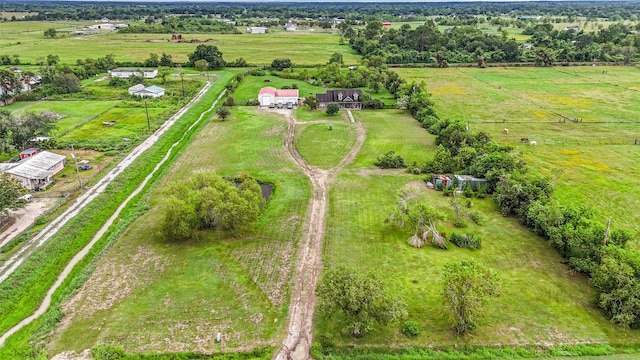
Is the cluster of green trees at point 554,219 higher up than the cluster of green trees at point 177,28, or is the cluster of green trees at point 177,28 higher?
the cluster of green trees at point 177,28

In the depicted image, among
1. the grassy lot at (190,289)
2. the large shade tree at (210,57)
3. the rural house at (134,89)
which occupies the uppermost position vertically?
the large shade tree at (210,57)

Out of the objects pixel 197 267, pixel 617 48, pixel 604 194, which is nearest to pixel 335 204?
pixel 197 267

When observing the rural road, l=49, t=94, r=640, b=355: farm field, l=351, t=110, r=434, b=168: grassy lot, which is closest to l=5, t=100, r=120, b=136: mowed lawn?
the rural road

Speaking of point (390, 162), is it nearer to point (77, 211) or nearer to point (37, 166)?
point (77, 211)

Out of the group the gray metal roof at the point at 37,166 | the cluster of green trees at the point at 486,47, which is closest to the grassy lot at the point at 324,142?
the gray metal roof at the point at 37,166

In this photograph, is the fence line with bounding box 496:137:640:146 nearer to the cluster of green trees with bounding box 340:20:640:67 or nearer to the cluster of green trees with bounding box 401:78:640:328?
the cluster of green trees with bounding box 401:78:640:328

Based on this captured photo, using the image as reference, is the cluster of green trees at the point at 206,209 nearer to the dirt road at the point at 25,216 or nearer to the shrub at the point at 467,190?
the dirt road at the point at 25,216

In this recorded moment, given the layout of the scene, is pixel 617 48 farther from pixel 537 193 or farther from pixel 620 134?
pixel 537 193
